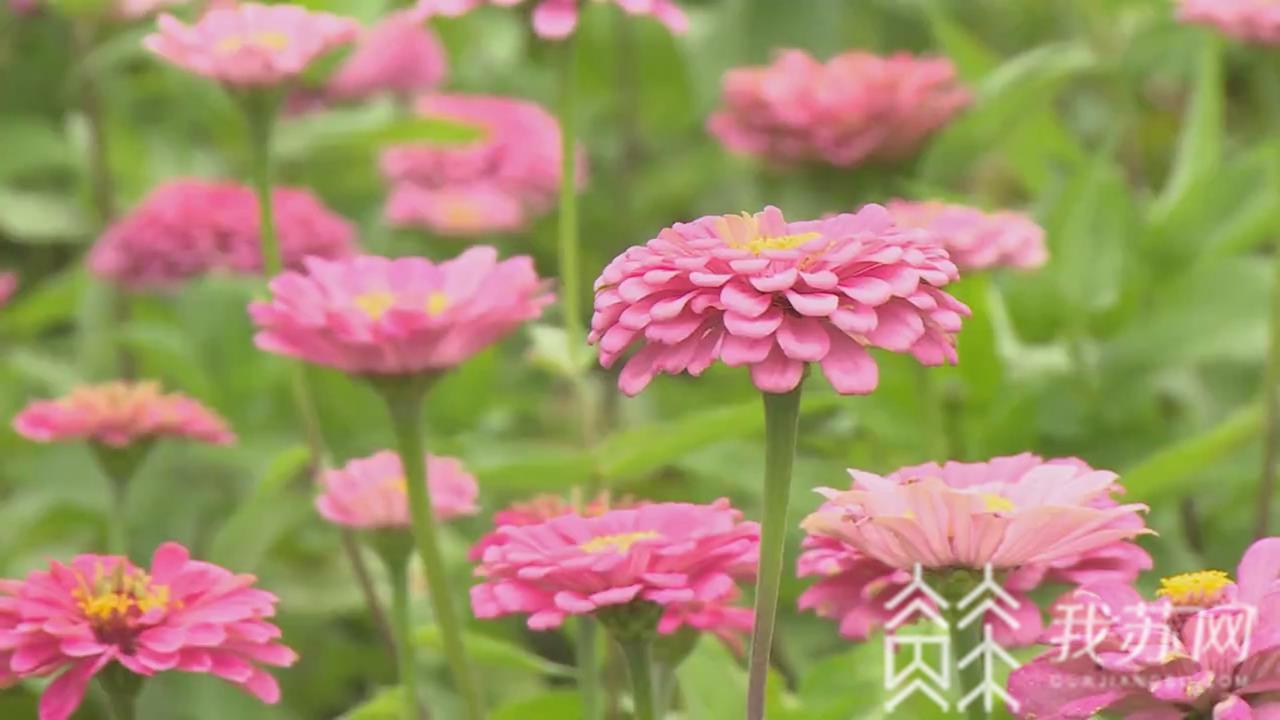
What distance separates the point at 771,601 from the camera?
472 millimetres

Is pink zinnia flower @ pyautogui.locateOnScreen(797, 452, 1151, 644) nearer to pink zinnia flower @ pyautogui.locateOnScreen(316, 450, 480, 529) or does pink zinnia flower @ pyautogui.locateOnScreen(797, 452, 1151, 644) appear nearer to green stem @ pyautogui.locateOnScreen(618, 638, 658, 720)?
green stem @ pyautogui.locateOnScreen(618, 638, 658, 720)

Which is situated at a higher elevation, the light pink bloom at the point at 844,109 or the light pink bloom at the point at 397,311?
the light pink bloom at the point at 844,109

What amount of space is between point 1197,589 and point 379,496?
308 mm

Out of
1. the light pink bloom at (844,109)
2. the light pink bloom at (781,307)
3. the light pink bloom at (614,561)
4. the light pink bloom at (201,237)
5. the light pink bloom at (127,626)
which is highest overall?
the light pink bloom at (844,109)

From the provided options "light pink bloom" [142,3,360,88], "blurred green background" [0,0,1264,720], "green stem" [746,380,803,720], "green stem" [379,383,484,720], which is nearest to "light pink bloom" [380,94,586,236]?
"blurred green background" [0,0,1264,720]

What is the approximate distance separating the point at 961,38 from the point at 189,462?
52 centimetres

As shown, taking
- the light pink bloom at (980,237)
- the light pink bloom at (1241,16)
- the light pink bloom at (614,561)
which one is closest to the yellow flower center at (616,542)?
the light pink bloom at (614,561)

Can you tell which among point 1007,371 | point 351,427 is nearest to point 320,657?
point 351,427

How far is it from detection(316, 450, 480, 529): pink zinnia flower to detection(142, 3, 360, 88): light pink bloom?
18 cm

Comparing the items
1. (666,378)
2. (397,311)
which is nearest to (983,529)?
(397,311)

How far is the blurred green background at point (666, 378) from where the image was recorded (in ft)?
2.86

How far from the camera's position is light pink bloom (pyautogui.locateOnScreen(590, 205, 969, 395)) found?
1.45 ft

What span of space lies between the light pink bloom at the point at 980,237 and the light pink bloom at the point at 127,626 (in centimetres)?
34

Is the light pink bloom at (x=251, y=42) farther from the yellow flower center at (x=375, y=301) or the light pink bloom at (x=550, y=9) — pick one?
the yellow flower center at (x=375, y=301)
